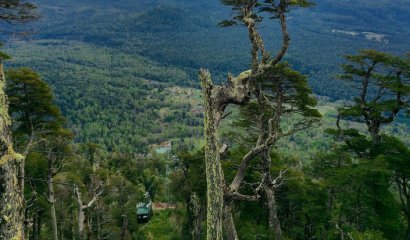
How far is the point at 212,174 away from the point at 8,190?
9.40 feet

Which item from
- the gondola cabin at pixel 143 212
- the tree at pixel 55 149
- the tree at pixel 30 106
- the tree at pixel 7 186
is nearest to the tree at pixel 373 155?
the tree at pixel 55 149

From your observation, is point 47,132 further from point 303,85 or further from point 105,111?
point 105,111

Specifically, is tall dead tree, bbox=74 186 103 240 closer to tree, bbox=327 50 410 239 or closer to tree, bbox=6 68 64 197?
tree, bbox=6 68 64 197

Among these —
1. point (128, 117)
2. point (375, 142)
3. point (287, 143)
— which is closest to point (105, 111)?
point (128, 117)

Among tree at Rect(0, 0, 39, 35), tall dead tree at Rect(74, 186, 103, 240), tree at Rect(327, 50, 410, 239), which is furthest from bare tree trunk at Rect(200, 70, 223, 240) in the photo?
tree at Rect(327, 50, 410, 239)

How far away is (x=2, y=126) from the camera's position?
5.30m

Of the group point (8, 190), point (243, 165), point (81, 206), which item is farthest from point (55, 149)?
point (8, 190)

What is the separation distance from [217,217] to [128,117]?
392ft

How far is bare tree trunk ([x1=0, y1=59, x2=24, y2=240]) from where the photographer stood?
5.09 m

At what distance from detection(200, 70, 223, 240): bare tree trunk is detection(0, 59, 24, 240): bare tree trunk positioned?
2662mm

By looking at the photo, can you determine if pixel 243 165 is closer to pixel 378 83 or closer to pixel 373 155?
pixel 373 155

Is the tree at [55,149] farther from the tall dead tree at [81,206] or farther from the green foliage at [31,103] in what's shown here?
the tall dead tree at [81,206]

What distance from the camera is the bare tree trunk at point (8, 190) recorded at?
5094 mm

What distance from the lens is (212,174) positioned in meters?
6.73
